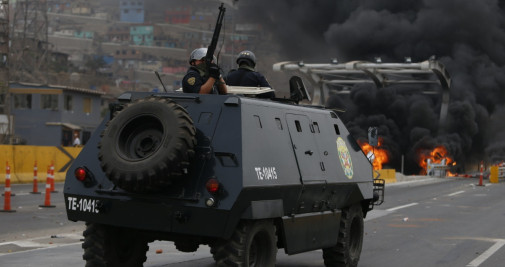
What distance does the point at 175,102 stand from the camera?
27.5ft

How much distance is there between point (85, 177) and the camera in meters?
8.45

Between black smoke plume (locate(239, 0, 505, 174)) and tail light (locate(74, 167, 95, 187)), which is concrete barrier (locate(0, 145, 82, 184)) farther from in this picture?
black smoke plume (locate(239, 0, 505, 174))

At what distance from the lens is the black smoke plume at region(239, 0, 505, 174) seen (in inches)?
2443

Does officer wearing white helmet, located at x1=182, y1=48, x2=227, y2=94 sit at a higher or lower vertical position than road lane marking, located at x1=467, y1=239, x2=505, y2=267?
higher

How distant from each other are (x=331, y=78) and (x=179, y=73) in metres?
89.2

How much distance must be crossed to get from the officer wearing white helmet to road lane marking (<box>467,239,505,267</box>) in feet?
15.8

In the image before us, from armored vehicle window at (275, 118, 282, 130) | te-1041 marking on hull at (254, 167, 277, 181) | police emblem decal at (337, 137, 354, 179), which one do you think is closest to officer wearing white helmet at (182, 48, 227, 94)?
armored vehicle window at (275, 118, 282, 130)

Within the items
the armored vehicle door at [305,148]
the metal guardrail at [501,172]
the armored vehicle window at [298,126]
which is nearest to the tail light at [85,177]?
the armored vehicle door at [305,148]

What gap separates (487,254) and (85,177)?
23.4ft

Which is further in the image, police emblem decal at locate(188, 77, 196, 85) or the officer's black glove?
police emblem decal at locate(188, 77, 196, 85)

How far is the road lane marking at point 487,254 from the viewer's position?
12.1 meters

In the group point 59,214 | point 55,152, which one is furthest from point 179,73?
point 59,214

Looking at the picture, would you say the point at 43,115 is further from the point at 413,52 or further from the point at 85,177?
the point at 85,177

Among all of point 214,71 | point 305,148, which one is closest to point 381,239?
point 305,148
